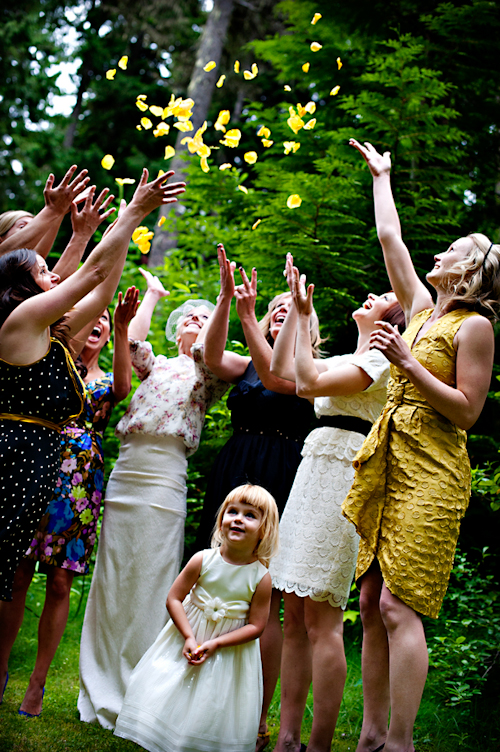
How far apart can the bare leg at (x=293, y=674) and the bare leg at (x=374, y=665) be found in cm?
29

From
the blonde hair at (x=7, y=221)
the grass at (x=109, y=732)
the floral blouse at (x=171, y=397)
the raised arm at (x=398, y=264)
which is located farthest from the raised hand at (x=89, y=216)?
the grass at (x=109, y=732)

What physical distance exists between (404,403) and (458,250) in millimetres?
591

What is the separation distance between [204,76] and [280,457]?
7514 millimetres

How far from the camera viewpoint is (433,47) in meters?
4.81

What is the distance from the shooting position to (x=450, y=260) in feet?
7.59

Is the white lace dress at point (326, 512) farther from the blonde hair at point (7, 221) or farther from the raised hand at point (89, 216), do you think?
the blonde hair at point (7, 221)

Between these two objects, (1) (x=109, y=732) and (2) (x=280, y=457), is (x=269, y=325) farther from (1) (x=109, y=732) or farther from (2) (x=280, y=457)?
(1) (x=109, y=732)

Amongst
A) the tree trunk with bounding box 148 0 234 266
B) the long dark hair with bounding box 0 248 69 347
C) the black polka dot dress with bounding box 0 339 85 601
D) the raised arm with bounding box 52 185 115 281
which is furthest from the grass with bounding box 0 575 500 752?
the tree trunk with bounding box 148 0 234 266

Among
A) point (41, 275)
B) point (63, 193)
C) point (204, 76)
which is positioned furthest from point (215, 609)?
point (204, 76)

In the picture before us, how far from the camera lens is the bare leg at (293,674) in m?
2.49

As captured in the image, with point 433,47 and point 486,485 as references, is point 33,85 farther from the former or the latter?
point 486,485

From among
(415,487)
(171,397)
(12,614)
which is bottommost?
(12,614)

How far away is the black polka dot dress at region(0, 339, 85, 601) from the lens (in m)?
2.16

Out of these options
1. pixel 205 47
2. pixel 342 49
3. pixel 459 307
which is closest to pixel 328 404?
pixel 459 307
